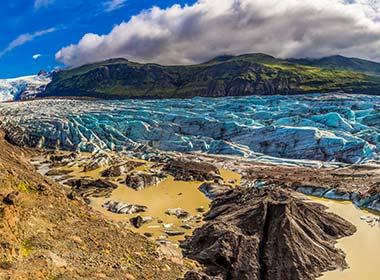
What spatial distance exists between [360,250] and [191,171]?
31.6m

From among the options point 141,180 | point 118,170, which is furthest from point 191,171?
point 118,170

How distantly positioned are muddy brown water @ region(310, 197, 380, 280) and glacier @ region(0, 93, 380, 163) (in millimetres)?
32416

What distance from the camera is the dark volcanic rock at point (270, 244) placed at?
24984 millimetres

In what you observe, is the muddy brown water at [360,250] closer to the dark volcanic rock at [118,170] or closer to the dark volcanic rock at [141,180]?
the dark volcanic rock at [141,180]

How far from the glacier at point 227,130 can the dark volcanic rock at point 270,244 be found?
42.2m

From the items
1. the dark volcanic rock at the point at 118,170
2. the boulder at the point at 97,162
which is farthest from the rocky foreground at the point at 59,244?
the boulder at the point at 97,162

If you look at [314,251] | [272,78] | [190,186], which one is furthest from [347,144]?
[272,78]

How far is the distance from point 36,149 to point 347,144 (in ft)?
206

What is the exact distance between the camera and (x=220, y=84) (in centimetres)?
18738

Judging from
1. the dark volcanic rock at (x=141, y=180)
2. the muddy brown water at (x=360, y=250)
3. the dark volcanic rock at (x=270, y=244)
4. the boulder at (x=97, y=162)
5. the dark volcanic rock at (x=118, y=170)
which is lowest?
the muddy brown water at (x=360, y=250)

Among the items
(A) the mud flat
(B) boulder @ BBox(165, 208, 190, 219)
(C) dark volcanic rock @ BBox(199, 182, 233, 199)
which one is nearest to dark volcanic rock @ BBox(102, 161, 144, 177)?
(A) the mud flat

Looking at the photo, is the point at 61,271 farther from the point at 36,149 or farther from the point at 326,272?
the point at 36,149

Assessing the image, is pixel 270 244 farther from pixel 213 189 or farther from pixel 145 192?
pixel 145 192

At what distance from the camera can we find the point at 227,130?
300 ft
